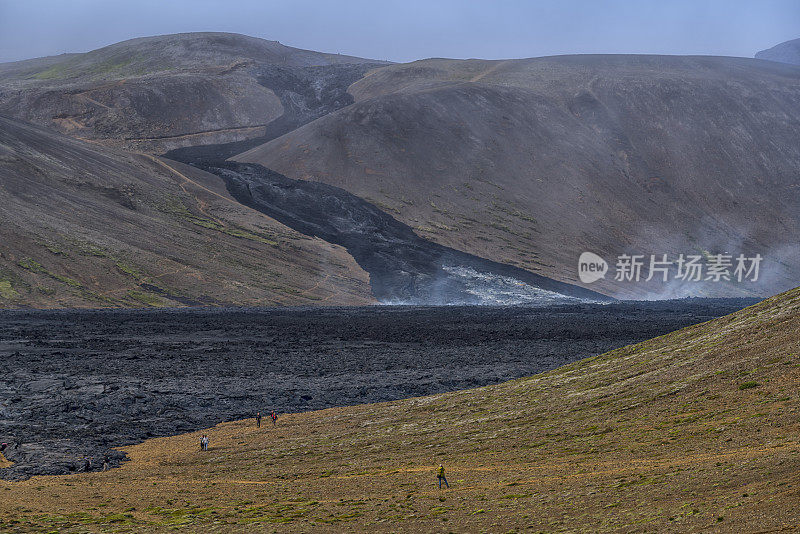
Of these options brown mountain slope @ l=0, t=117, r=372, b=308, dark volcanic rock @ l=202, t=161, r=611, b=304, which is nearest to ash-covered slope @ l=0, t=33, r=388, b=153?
dark volcanic rock @ l=202, t=161, r=611, b=304

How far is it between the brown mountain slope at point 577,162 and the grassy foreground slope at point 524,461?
263ft

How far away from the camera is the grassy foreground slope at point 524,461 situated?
20.9 meters

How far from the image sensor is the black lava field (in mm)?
42125

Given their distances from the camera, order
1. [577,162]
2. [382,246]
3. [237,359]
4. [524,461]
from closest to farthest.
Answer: [524,461] → [237,359] → [382,246] → [577,162]

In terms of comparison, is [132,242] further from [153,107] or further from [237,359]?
[153,107]

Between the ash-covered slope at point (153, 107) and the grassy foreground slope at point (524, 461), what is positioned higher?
the ash-covered slope at point (153, 107)

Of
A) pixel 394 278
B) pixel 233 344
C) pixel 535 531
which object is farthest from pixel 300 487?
pixel 394 278
